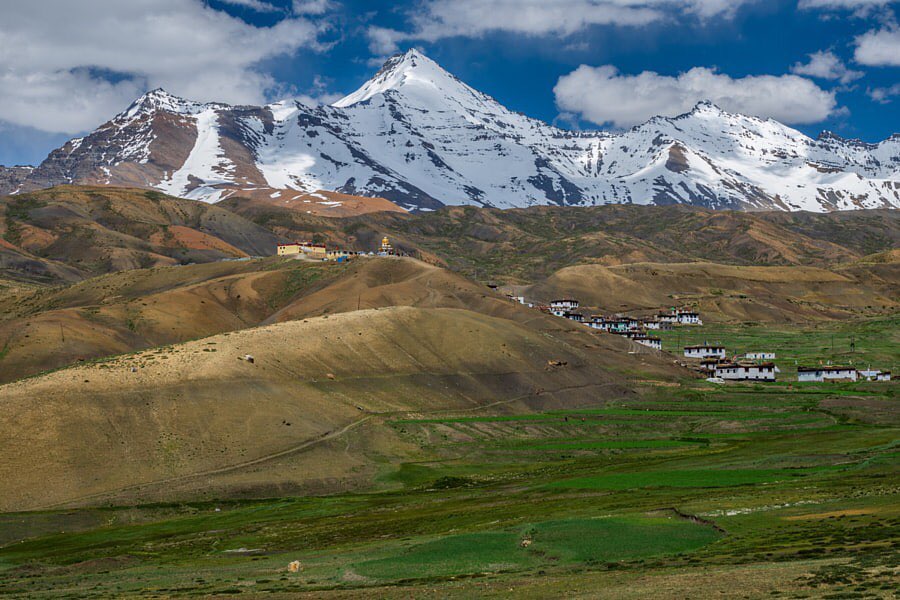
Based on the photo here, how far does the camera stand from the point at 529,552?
55156mm

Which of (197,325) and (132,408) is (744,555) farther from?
(197,325)

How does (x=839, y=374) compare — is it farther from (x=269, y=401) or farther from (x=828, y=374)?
(x=269, y=401)

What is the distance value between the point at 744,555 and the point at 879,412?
9565cm

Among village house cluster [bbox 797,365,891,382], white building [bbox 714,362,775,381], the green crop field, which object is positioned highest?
white building [bbox 714,362,775,381]

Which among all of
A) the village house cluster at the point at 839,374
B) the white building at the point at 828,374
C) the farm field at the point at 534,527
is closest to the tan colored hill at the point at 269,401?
the farm field at the point at 534,527

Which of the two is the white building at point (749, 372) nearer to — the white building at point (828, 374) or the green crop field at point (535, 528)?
the white building at point (828, 374)

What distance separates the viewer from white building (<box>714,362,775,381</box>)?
592 ft

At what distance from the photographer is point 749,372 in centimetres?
18162

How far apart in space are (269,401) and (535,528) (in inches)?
2563

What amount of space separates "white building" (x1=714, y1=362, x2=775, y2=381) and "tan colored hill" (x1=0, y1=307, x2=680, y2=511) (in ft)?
85.8

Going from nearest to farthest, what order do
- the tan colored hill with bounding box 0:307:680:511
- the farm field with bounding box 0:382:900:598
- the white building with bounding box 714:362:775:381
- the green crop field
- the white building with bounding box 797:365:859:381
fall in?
the green crop field
the farm field with bounding box 0:382:900:598
the tan colored hill with bounding box 0:307:680:511
the white building with bounding box 797:365:859:381
the white building with bounding box 714:362:775:381

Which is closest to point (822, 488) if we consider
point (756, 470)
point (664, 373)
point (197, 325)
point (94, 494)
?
point (756, 470)

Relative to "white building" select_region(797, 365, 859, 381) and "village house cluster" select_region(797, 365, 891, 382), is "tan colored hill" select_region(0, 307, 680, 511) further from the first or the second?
"village house cluster" select_region(797, 365, 891, 382)

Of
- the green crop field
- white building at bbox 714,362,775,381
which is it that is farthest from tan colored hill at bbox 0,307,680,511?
white building at bbox 714,362,775,381
